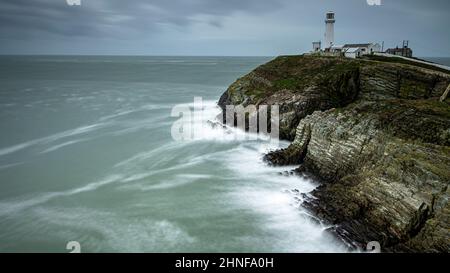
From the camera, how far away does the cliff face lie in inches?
500

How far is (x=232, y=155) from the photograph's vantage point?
25891 millimetres

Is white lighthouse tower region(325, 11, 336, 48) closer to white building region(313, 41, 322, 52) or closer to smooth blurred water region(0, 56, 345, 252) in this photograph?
white building region(313, 41, 322, 52)

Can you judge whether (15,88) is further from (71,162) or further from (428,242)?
(428,242)

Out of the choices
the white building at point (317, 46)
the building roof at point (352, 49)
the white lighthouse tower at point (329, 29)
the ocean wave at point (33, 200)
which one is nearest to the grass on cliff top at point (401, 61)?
the building roof at point (352, 49)

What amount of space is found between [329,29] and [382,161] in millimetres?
38243

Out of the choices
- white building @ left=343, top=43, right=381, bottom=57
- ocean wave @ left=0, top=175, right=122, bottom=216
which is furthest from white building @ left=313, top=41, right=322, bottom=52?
ocean wave @ left=0, top=175, right=122, bottom=216

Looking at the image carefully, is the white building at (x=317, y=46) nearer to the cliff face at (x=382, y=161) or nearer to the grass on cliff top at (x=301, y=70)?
the grass on cliff top at (x=301, y=70)

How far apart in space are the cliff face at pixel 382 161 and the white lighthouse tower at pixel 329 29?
68.6ft

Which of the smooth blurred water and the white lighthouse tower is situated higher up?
the white lighthouse tower

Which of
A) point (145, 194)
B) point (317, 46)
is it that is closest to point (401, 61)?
point (317, 46)

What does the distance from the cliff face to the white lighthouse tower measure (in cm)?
2090

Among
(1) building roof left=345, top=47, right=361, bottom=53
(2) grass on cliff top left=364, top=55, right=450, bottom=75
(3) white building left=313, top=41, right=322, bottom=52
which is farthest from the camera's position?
(3) white building left=313, top=41, right=322, bottom=52

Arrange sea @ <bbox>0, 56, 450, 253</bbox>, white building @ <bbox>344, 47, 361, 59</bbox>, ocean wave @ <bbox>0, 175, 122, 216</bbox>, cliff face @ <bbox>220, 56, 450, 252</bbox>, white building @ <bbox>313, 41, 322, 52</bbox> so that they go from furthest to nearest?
white building @ <bbox>313, 41, 322, 52</bbox> → white building @ <bbox>344, 47, 361, 59</bbox> → ocean wave @ <bbox>0, 175, 122, 216</bbox> → sea @ <bbox>0, 56, 450, 253</bbox> → cliff face @ <bbox>220, 56, 450, 252</bbox>
